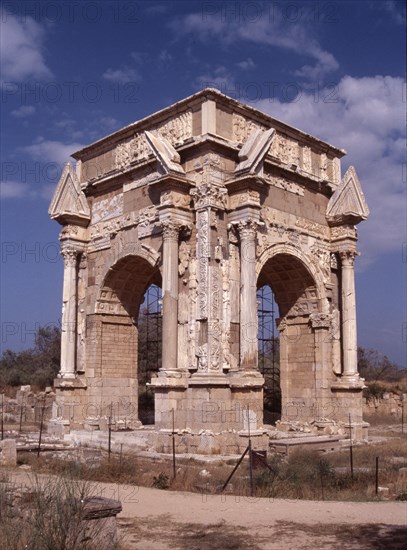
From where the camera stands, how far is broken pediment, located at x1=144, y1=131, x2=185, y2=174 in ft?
50.1

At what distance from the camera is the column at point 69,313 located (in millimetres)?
18172

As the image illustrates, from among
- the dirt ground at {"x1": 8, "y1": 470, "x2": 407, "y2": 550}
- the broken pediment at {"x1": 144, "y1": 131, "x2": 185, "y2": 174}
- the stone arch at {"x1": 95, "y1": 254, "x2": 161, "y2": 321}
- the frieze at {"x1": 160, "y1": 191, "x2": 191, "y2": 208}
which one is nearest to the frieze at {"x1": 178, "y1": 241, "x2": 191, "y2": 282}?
the frieze at {"x1": 160, "y1": 191, "x2": 191, "y2": 208}

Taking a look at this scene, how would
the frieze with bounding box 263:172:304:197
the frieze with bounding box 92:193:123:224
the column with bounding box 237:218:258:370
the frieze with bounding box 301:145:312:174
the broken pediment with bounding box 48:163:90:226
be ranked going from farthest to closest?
the broken pediment with bounding box 48:163:90:226, the frieze with bounding box 301:145:312:174, the frieze with bounding box 92:193:123:224, the frieze with bounding box 263:172:304:197, the column with bounding box 237:218:258:370

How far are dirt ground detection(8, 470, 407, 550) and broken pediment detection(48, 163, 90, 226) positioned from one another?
10.4 meters

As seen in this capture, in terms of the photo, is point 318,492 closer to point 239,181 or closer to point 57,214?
point 239,181

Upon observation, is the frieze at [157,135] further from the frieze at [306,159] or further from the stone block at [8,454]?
the stone block at [8,454]

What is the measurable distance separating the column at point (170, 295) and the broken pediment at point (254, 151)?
2.11 m

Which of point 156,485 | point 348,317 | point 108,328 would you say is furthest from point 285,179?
point 156,485

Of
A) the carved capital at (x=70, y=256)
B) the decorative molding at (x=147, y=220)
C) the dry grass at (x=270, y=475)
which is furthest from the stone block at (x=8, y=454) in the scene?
the carved capital at (x=70, y=256)

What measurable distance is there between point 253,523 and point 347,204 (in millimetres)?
12168

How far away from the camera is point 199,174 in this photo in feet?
50.3

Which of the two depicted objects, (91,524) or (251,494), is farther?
(251,494)

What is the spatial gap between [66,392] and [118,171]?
243 inches

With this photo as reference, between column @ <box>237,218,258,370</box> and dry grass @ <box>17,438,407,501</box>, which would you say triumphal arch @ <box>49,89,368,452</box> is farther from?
dry grass @ <box>17,438,407,501</box>
